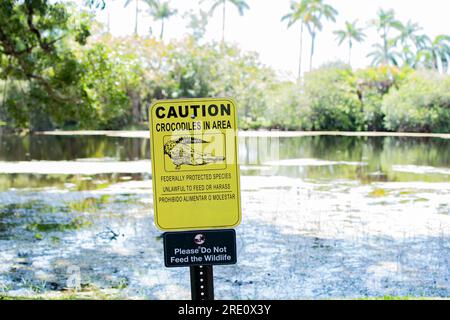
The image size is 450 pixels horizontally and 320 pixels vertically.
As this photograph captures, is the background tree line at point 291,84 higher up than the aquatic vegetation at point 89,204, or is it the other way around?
the background tree line at point 291,84

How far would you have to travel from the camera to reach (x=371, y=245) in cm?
898

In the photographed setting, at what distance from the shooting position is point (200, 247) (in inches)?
87.5

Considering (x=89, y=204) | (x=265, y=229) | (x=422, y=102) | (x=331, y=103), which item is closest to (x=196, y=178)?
(x=265, y=229)

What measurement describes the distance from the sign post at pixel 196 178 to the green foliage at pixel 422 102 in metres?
21.0

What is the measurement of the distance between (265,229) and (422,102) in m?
14.4

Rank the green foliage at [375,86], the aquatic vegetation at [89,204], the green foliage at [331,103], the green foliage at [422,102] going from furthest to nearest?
the green foliage at [331,103]
the green foliage at [375,86]
the green foliage at [422,102]
the aquatic vegetation at [89,204]

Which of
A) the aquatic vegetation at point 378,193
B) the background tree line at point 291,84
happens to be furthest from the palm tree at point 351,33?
the aquatic vegetation at point 378,193

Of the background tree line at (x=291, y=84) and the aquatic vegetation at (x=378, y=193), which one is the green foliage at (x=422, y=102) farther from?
the aquatic vegetation at (x=378, y=193)

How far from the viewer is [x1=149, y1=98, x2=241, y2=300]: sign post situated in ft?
7.16

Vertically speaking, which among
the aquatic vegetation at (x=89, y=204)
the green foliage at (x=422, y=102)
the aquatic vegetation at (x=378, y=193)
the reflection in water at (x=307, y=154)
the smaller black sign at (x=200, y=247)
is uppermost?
the green foliage at (x=422, y=102)

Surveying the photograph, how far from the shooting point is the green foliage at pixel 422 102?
22719 mm

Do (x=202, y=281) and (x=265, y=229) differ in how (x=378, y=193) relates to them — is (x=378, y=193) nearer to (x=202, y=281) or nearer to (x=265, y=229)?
(x=265, y=229)

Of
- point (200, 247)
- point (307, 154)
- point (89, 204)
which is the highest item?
point (200, 247)
